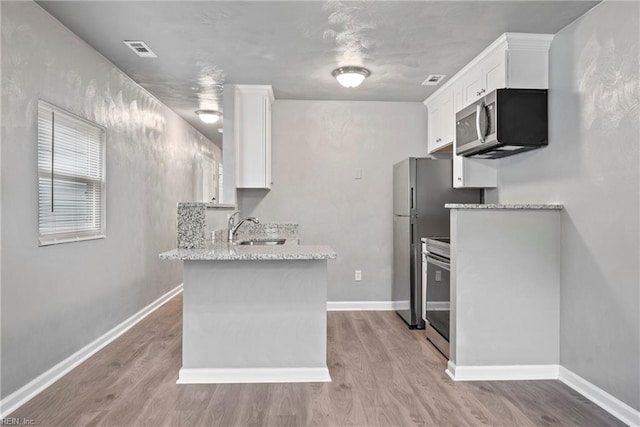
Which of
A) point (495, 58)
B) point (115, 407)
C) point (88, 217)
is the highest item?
point (495, 58)

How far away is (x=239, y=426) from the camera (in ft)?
7.13

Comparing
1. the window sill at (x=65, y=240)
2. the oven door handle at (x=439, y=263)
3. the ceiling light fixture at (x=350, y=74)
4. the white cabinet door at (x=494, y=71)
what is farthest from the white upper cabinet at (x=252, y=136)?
the white cabinet door at (x=494, y=71)

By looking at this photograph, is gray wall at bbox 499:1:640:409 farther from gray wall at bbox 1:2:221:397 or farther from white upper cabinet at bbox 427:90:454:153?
gray wall at bbox 1:2:221:397

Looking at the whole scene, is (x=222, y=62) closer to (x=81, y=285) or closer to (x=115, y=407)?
(x=81, y=285)

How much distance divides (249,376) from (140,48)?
255 centimetres

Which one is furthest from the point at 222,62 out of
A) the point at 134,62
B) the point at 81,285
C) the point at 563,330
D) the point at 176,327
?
the point at 563,330

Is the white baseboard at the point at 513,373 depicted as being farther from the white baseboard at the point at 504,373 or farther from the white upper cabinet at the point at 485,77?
the white upper cabinet at the point at 485,77

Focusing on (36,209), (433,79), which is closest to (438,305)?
(433,79)

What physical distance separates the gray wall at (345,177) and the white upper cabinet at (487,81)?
0.50 meters

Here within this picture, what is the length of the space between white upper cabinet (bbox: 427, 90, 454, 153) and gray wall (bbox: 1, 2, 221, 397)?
305 cm

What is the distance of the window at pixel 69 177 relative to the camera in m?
2.65

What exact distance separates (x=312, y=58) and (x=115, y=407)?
9.22ft

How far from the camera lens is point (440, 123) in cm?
429

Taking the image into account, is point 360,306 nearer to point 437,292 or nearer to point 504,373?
point 437,292
